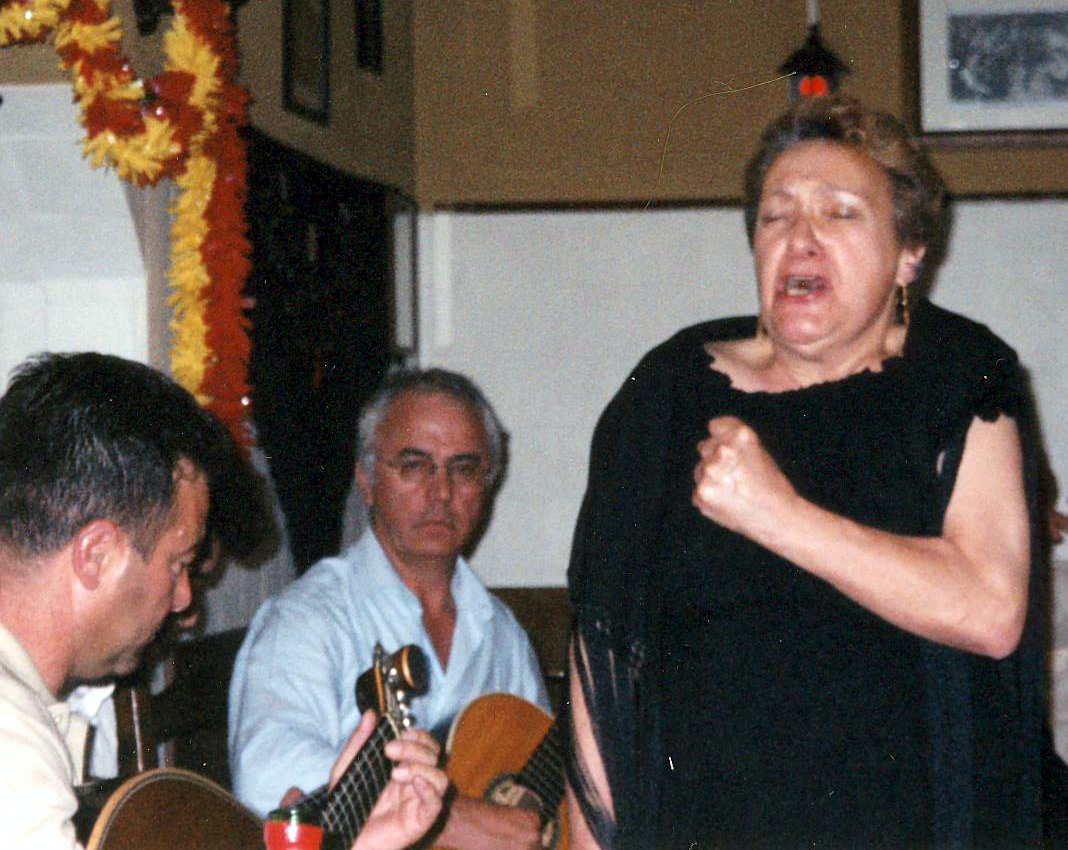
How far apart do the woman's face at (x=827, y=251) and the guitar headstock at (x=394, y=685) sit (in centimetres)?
64

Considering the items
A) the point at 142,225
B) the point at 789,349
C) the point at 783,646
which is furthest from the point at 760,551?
the point at 142,225

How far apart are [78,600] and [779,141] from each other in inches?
34.5

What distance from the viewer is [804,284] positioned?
1410 millimetres

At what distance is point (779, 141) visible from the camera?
148 cm

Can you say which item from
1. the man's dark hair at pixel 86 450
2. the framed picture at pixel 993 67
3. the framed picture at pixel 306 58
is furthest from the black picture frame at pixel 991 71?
the man's dark hair at pixel 86 450

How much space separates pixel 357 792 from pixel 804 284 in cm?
82

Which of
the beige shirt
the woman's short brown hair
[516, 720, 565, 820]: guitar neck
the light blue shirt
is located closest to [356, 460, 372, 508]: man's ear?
the light blue shirt

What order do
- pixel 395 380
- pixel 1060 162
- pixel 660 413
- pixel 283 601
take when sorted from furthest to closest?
1. pixel 1060 162
2. pixel 395 380
3. pixel 283 601
4. pixel 660 413

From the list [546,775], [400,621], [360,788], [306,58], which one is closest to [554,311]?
[306,58]

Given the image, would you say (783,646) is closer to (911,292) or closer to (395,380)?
(911,292)

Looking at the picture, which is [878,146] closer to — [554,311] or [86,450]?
[86,450]

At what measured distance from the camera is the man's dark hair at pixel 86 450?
1260mm

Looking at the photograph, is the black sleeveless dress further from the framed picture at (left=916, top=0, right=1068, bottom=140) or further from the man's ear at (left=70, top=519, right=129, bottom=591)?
the framed picture at (left=916, top=0, right=1068, bottom=140)

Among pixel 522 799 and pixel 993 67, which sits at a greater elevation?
pixel 993 67
